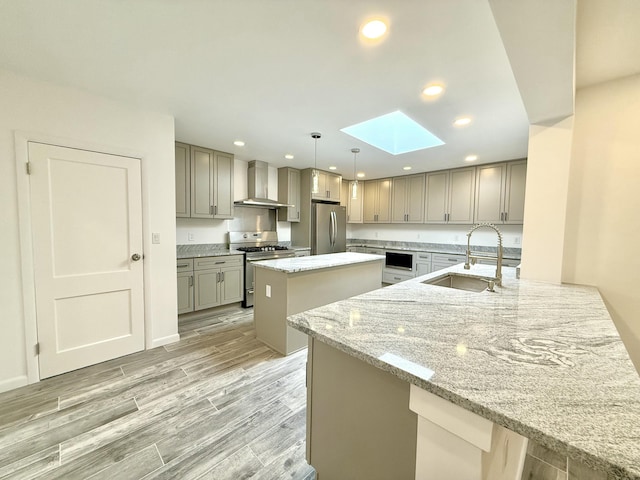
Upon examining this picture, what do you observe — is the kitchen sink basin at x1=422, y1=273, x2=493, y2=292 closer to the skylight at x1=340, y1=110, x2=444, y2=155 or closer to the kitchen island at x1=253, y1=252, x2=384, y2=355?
the kitchen island at x1=253, y1=252, x2=384, y2=355

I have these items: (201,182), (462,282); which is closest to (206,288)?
(201,182)

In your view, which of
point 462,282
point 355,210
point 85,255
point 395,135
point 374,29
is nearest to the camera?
point 374,29

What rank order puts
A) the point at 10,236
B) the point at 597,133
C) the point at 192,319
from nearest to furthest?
the point at 597,133 → the point at 10,236 → the point at 192,319

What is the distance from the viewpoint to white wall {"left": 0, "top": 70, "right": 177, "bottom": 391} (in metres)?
1.93

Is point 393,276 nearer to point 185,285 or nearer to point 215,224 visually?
point 215,224

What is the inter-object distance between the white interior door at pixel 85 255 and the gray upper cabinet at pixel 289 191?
270 cm

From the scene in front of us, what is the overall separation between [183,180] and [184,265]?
1.21 m

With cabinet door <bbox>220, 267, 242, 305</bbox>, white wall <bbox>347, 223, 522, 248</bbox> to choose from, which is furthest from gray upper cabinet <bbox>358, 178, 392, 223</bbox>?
cabinet door <bbox>220, 267, 242, 305</bbox>

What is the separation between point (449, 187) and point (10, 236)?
18.9ft

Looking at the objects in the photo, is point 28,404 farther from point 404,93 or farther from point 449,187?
point 449,187

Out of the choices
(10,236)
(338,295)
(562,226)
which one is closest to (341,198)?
(338,295)

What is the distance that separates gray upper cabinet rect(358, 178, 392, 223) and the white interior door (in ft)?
15.1

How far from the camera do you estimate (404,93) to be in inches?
82.0

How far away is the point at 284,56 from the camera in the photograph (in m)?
1.66
